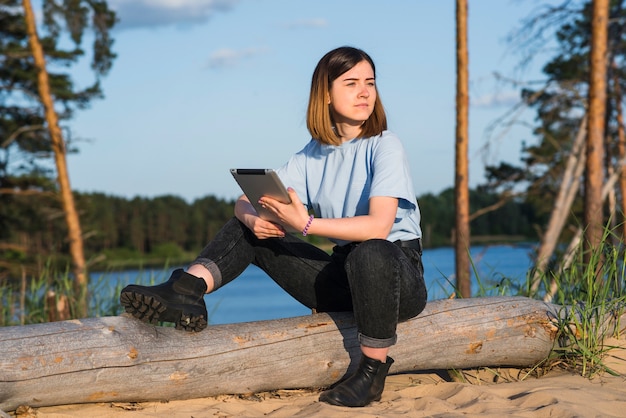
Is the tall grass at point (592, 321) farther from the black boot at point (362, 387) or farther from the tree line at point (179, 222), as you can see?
the tree line at point (179, 222)

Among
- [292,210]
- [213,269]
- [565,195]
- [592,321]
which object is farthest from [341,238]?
[565,195]

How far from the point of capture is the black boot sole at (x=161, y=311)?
2986 millimetres

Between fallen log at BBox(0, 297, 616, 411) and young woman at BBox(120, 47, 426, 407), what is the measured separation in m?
0.14

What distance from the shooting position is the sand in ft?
9.74

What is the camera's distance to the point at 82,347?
3.02 meters

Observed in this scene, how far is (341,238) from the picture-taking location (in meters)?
2.99

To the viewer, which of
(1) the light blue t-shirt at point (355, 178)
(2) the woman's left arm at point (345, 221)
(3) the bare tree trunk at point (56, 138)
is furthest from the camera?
(3) the bare tree trunk at point (56, 138)

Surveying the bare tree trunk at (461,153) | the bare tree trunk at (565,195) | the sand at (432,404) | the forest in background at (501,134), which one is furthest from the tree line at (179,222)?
the sand at (432,404)

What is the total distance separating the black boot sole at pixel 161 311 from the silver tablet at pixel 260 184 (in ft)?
1.76

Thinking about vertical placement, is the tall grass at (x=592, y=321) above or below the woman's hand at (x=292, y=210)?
below

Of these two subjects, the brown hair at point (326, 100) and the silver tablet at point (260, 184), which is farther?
the brown hair at point (326, 100)

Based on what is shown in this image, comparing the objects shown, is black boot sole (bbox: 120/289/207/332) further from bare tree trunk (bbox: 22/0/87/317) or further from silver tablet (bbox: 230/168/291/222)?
bare tree trunk (bbox: 22/0/87/317)

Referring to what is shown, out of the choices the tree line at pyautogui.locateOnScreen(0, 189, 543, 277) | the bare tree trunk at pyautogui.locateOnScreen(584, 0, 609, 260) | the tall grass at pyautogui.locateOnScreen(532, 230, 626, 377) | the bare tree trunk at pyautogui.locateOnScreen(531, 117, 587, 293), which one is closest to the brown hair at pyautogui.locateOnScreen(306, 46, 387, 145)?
the tall grass at pyautogui.locateOnScreen(532, 230, 626, 377)

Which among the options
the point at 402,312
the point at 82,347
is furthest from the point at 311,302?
the point at 82,347
